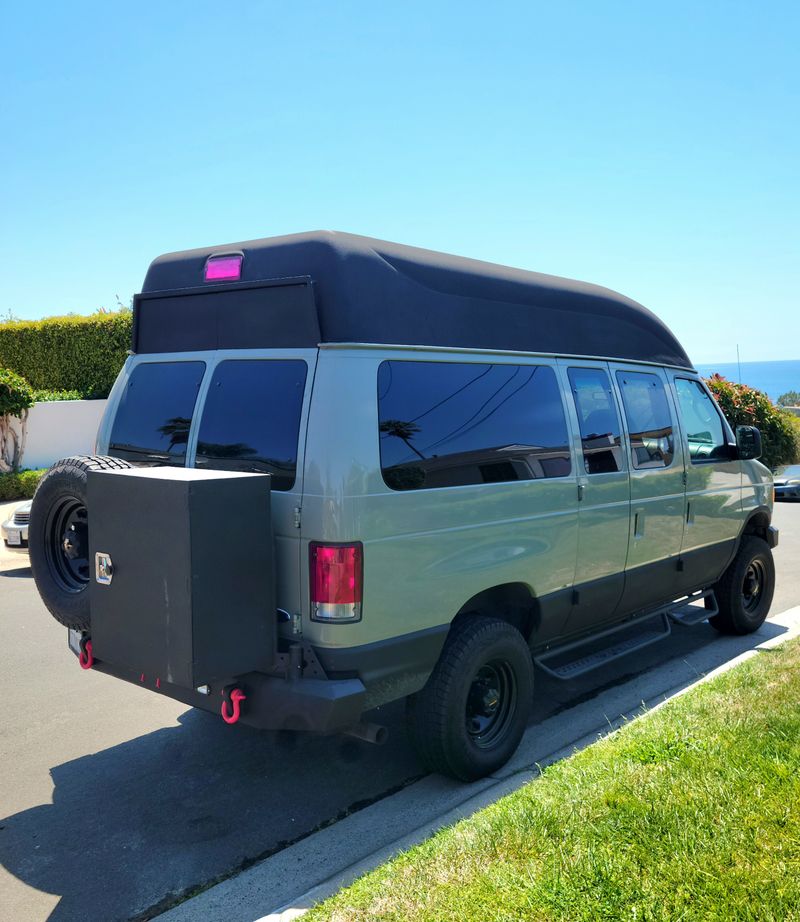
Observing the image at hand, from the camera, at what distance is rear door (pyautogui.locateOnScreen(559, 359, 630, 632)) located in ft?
16.8

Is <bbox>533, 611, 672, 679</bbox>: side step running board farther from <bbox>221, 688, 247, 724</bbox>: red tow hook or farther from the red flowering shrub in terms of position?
the red flowering shrub

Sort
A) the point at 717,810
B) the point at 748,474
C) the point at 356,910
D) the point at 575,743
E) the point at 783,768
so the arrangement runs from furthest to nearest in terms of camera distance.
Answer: the point at 748,474 → the point at 575,743 → the point at 783,768 → the point at 717,810 → the point at 356,910

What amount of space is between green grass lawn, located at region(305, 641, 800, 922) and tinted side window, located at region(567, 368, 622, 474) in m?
Answer: 1.70

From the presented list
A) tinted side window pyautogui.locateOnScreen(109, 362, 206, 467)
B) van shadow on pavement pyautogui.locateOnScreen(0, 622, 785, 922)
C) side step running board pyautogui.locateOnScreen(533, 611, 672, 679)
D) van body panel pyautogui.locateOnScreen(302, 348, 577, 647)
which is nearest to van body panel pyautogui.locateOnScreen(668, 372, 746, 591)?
side step running board pyautogui.locateOnScreen(533, 611, 672, 679)

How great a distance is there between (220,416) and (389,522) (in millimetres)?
1052

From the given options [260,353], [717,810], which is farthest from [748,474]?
[260,353]

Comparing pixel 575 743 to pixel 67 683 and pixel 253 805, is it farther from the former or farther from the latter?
pixel 67 683

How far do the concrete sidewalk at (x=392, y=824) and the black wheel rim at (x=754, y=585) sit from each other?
1.45 meters

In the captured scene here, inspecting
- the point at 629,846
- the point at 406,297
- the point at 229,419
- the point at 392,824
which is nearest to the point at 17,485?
the point at 229,419

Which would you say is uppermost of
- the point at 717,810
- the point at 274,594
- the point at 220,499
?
the point at 220,499

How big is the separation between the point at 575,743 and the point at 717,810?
149 cm

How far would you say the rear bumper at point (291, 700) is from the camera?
366 cm

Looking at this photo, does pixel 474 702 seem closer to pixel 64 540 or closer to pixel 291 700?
pixel 291 700

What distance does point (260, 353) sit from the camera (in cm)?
413
